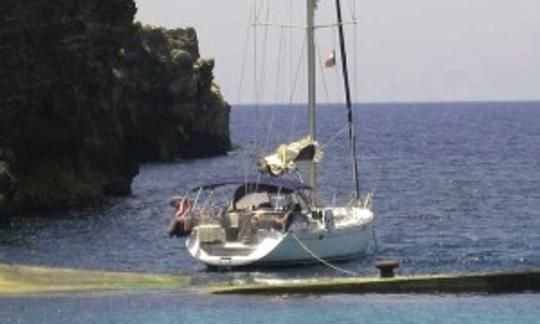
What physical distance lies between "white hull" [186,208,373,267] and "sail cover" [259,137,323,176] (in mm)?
3610

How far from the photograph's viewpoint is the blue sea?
29766mm

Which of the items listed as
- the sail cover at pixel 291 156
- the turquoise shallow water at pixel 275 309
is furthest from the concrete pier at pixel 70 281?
the sail cover at pixel 291 156

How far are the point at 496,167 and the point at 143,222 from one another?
50485 mm

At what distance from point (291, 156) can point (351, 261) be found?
472cm

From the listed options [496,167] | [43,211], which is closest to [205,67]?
[496,167]

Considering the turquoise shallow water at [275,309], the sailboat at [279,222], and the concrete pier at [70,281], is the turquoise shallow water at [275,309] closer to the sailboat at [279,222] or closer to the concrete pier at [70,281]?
the concrete pier at [70,281]

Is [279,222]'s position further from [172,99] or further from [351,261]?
[172,99]

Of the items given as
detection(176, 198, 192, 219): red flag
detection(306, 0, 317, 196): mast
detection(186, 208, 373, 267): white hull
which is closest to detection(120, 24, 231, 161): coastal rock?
detection(306, 0, 317, 196): mast

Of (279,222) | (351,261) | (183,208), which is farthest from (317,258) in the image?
(183,208)

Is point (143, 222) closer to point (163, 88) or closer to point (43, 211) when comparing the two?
point (43, 211)

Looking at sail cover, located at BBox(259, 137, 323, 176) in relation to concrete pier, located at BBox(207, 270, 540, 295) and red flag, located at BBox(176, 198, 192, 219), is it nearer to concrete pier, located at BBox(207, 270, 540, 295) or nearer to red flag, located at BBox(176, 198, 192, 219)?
red flag, located at BBox(176, 198, 192, 219)

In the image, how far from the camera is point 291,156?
158 feet

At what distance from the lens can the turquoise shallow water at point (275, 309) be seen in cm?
2898

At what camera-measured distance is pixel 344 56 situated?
52688mm
